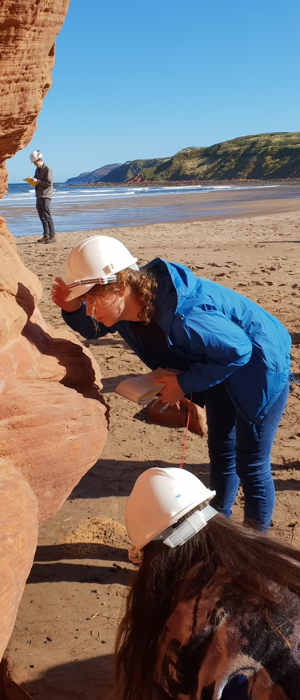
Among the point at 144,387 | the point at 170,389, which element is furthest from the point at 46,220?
the point at 170,389

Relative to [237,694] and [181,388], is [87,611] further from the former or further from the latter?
[237,694]

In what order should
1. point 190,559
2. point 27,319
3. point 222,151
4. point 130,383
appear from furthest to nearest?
point 222,151 < point 27,319 < point 130,383 < point 190,559

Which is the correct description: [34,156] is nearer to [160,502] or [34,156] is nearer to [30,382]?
[30,382]

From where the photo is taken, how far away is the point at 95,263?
2.50 m

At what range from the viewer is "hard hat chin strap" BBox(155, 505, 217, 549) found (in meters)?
1.49

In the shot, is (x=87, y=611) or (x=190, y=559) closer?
(x=190, y=559)

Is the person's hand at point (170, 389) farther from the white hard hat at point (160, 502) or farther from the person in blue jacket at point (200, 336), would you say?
the white hard hat at point (160, 502)

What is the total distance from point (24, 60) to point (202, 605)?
2.53 m

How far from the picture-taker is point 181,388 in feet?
8.52

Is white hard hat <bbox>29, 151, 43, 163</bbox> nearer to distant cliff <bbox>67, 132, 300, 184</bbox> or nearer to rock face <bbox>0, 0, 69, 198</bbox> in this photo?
rock face <bbox>0, 0, 69, 198</bbox>

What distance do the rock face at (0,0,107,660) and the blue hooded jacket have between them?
1.46ft

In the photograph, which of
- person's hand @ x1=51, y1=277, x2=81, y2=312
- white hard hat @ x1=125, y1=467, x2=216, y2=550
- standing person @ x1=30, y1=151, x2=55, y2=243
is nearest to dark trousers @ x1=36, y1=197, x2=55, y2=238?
standing person @ x1=30, y1=151, x2=55, y2=243

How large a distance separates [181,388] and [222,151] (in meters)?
83.1

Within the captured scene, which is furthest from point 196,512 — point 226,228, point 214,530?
point 226,228
